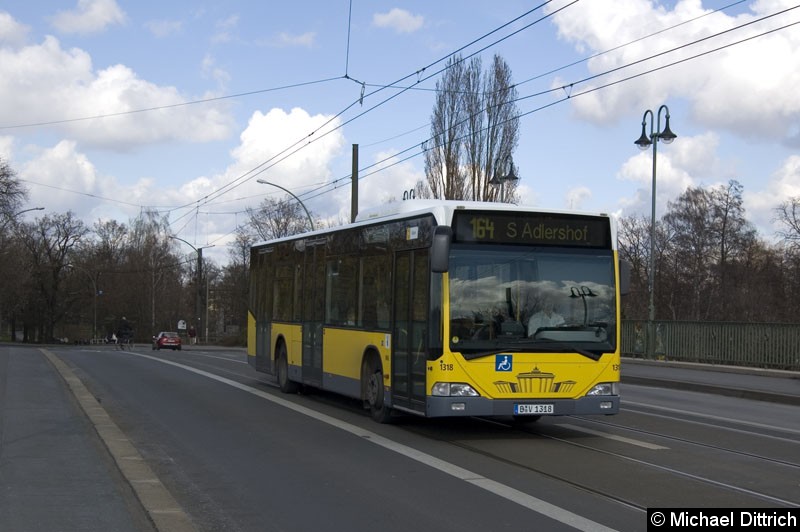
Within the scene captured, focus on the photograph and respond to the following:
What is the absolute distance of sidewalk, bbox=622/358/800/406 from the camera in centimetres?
2064

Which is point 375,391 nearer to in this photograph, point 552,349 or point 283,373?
point 552,349

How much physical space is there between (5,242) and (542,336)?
2563 inches

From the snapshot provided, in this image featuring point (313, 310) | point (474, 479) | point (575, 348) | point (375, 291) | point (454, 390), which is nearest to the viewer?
point (474, 479)

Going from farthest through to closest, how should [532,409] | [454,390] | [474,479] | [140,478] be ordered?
1. [532,409]
2. [454,390]
3. [474,479]
4. [140,478]

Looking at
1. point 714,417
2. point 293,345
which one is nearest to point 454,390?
point 714,417

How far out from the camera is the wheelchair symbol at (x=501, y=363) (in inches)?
464

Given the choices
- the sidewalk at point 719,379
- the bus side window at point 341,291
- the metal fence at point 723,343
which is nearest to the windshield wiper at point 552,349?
the bus side window at point 341,291

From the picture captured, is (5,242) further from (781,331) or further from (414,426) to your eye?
(414,426)

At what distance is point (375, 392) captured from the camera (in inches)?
549

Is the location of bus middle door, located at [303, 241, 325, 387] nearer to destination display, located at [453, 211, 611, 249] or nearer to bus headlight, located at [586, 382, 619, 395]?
destination display, located at [453, 211, 611, 249]

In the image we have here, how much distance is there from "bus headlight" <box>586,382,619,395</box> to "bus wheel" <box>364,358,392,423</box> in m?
3.05

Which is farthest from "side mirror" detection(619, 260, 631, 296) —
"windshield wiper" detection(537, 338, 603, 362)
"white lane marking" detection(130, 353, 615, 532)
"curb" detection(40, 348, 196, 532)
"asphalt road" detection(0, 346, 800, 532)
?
"curb" detection(40, 348, 196, 532)

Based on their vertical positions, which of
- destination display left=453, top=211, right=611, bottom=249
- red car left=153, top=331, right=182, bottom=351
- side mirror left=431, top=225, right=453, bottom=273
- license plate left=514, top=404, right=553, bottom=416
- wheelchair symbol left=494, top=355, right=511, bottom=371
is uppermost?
destination display left=453, top=211, right=611, bottom=249

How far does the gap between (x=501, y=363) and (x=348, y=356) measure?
3925 millimetres
